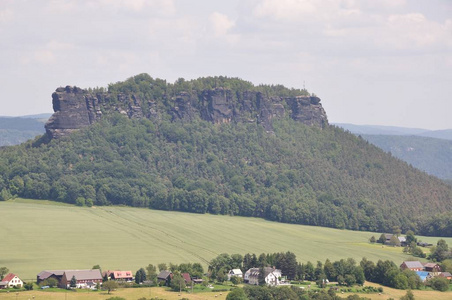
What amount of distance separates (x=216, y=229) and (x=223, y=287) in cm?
5701

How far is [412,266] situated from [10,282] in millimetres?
67107

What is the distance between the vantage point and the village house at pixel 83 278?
136 metres

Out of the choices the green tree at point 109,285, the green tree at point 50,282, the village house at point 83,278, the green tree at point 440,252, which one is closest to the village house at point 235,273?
the village house at point 83,278

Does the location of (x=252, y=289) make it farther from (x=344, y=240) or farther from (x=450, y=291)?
(x=344, y=240)

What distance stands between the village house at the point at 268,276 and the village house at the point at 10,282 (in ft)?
112

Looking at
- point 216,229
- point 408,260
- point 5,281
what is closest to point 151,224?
point 216,229

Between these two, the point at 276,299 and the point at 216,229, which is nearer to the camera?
the point at 276,299

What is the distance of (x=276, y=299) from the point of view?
5074 inches

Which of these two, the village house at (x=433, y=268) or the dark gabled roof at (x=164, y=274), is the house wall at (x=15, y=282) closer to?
the dark gabled roof at (x=164, y=274)

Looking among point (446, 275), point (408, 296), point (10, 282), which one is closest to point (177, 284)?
point (10, 282)

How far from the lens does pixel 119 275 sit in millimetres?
142500

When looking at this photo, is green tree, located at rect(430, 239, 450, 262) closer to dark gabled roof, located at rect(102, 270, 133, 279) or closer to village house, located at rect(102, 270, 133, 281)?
dark gabled roof, located at rect(102, 270, 133, 279)

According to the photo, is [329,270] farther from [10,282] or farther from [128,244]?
[10,282]

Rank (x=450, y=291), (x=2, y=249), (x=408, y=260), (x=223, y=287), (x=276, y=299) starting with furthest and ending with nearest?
(x=408, y=260) → (x=2, y=249) → (x=450, y=291) → (x=223, y=287) → (x=276, y=299)
